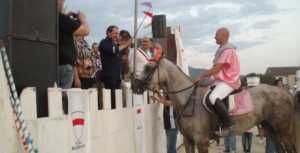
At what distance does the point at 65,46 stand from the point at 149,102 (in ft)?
13.5

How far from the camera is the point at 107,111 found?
637 cm

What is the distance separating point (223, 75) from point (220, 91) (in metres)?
0.35

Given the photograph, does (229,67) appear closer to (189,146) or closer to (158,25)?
(189,146)

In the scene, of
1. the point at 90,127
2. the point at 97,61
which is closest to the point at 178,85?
the point at 97,61

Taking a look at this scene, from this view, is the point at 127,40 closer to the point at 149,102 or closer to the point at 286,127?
the point at 149,102

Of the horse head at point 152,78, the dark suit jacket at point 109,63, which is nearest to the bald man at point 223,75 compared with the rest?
the horse head at point 152,78

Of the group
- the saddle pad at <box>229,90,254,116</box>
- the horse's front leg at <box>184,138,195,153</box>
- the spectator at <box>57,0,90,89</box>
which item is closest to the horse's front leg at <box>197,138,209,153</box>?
the horse's front leg at <box>184,138,195,153</box>

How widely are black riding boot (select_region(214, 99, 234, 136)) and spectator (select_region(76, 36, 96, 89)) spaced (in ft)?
7.21

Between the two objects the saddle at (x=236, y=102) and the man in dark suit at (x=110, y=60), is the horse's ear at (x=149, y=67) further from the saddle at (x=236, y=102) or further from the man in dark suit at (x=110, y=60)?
→ the saddle at (x=236, y=102)

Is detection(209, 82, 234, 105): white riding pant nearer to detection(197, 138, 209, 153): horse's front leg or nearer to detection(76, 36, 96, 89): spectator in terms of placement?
detection(197, 138, 209, 153): horse's front leg

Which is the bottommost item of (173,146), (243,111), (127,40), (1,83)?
(173,146)

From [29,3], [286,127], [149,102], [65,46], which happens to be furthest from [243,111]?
[29,3]

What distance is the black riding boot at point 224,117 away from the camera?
8.27 meters

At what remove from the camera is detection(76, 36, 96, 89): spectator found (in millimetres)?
7875
